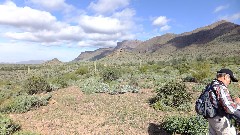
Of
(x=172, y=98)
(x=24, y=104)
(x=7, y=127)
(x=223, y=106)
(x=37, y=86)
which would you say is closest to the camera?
(x=223, y=106)

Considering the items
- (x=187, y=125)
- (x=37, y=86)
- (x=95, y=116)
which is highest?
(x=37, y=86)

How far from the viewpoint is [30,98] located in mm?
13305

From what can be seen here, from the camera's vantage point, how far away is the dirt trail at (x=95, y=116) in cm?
962

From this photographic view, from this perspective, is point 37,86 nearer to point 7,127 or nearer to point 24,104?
point 24,104

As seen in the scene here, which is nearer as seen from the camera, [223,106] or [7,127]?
[223,106]

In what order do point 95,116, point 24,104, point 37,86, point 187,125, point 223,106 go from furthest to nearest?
point 37,86 → point 24,104 → point 95,116 → point 187,125 → point 223,106

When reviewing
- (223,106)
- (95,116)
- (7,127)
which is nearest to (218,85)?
(223,106)

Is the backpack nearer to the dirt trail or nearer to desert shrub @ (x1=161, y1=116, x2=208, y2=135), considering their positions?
desert shrub @ (x1=161, y1=116, x2=208, y2=135)

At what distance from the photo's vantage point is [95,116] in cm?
1119

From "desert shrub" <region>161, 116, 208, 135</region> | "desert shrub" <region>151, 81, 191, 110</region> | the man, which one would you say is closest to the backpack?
the man

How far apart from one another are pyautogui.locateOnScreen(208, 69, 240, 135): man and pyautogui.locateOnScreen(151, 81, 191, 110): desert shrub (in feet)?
21.1

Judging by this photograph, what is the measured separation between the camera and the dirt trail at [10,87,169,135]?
379 inches

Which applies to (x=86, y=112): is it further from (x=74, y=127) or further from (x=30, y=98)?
(x=30, y=98)

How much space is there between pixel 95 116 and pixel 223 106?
7191mm
